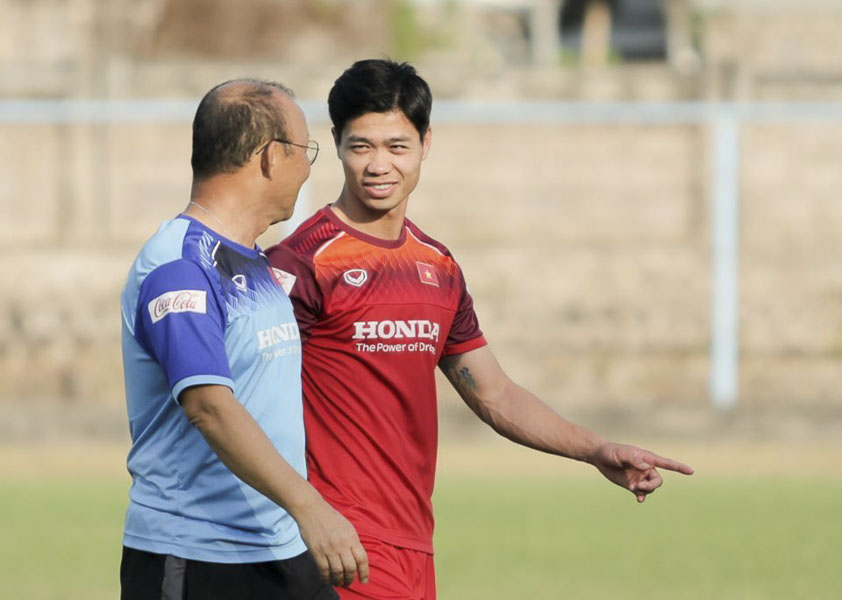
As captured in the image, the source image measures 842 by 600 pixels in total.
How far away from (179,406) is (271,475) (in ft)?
1.16

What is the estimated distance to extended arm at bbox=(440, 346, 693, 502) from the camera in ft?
14.7

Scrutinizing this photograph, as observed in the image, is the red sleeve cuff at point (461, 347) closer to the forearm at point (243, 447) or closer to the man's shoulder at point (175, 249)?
the man's shoulder at point (175, 249)

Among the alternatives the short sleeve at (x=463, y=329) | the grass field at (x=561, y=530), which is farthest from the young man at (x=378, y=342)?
the grass field at (x=561, y=530)

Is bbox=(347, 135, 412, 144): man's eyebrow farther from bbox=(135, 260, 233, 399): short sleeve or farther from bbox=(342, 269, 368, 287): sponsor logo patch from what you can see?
bbox=(135, 260, 233, 399): short sleeve

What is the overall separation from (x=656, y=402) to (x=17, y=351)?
604cm

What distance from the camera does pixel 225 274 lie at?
3.63 meters

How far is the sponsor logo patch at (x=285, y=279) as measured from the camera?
433cm

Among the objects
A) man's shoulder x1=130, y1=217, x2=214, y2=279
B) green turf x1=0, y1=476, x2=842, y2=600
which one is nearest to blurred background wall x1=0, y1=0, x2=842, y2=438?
green turf x1=0, y1=476, x2=842, y2=600

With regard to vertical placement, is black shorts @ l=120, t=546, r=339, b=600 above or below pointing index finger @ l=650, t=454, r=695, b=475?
below

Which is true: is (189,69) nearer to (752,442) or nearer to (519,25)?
(752,442)

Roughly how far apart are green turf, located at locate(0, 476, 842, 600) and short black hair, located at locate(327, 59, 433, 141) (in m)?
3.51

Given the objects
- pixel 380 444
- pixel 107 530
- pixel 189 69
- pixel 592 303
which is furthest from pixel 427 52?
pixel 380 444

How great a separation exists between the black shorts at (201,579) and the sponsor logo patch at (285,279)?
89cm

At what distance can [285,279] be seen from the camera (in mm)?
4363
